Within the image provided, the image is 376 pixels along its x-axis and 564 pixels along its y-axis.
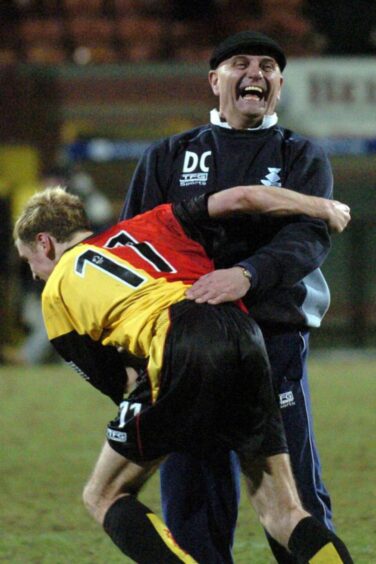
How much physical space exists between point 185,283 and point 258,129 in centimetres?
76

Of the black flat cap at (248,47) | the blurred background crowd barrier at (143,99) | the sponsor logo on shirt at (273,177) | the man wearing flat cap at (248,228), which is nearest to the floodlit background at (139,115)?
the blurred background crowd barrier at (143,99)

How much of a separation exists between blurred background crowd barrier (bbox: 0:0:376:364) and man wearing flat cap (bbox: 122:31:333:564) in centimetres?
1029

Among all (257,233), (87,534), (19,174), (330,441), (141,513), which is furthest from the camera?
(19,174)

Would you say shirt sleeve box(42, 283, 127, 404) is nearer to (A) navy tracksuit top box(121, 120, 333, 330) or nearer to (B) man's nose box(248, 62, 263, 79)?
(A) navy tracksuit top box(121, 120, 333, 330)

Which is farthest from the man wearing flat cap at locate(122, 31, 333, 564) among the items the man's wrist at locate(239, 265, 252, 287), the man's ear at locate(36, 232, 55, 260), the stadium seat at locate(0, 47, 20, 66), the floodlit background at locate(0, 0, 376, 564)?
the stadium seat at locate(0, 47, 20, 66)

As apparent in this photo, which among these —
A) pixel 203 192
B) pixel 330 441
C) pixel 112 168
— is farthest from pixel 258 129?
pixel 112 168

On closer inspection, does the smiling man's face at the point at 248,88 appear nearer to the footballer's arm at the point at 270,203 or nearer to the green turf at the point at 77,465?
the footballer's arm at the point at 270,203

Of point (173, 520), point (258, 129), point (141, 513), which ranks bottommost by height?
point (173, 520)

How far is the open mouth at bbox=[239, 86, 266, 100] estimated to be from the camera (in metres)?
4.14

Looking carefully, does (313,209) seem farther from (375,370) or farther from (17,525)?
(375,370)

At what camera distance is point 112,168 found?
17.3 meters

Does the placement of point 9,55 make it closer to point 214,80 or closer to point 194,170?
point 214,80

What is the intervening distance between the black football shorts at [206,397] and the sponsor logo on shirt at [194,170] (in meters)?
0.63

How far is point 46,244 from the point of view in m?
3.96
